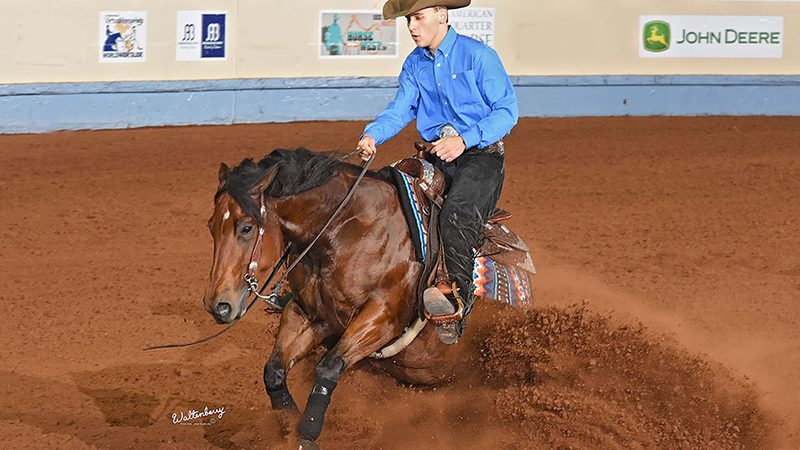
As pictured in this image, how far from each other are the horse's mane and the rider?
1.01 feet

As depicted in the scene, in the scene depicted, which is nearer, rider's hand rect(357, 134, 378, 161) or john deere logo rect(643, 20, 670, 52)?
rider's hand rect(357, 134, 378, 161)

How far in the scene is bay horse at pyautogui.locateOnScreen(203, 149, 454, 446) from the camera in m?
4.68

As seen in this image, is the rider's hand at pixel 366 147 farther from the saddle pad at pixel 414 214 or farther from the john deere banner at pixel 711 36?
the john deere banner at pixel 711 36

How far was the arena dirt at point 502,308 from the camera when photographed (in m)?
5.95

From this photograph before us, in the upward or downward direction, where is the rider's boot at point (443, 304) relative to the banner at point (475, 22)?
downward

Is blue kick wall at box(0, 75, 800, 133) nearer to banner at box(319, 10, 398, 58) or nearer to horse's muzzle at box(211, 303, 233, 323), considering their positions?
banner at box(319, 10, 398, 58)

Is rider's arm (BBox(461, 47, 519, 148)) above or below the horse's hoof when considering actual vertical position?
above

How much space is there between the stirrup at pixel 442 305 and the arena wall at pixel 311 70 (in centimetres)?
740

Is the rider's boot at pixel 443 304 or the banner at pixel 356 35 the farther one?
the banner at pixel 356 35

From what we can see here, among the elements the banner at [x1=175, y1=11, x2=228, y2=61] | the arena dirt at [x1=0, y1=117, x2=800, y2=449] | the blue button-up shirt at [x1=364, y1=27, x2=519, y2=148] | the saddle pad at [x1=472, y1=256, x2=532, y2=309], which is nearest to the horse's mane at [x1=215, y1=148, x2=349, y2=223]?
the blue button-up shirt at [x1=364, y1=27, x2=519, y2=148]

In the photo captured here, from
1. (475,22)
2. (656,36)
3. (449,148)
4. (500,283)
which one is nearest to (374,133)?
(449,148)

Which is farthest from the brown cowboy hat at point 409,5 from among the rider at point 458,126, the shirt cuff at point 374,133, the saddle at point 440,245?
the saddle at point 440,245

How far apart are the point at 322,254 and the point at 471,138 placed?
0.94m

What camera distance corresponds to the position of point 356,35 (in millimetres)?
12453
